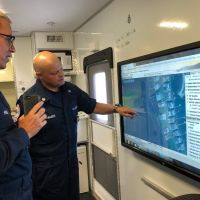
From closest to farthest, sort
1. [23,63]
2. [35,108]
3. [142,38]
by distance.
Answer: [35,108] → [142,38] → [23,63]

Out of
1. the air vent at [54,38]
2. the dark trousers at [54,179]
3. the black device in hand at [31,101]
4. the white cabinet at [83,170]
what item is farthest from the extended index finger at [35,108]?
the air vent at [54,38]

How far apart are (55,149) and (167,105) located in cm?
95

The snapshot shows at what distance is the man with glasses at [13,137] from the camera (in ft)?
3.99

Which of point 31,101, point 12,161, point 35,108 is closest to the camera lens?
point 12,161

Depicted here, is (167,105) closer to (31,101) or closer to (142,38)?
(142,38)

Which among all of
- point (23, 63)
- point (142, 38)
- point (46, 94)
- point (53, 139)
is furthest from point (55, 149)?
point (23, 63)

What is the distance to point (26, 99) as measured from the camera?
1.50 metres

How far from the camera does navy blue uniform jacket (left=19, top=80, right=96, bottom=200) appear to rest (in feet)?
6.86

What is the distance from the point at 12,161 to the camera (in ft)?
3.97

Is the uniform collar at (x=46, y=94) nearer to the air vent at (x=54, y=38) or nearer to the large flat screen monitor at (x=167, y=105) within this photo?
the large flat screen monitor at (x=167, y=105)

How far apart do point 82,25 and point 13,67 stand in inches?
55.8

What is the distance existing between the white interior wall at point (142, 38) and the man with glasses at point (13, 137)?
3.17 feet

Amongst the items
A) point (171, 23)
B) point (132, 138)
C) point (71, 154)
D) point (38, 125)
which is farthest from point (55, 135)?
point (171, 23)

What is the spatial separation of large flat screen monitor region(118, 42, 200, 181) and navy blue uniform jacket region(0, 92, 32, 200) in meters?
0.88
